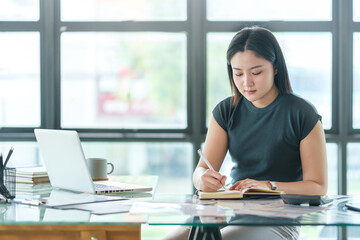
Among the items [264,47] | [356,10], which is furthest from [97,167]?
[356,10]

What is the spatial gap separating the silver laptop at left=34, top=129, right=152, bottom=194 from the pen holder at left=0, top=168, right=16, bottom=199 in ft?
0.67

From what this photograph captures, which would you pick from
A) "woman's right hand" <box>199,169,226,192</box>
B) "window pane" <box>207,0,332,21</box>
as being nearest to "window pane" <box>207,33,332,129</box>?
"window pane" <box>207,0,332,21</box>

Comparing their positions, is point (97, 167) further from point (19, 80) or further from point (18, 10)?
point (18, 10)

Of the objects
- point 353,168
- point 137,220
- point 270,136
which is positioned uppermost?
point 270,136

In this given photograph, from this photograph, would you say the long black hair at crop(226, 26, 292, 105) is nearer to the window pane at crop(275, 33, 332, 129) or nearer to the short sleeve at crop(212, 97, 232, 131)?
the short sleeve at crop(212, 97, 232, 131)

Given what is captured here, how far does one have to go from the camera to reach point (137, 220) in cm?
146

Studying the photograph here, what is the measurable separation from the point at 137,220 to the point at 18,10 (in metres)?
2.74

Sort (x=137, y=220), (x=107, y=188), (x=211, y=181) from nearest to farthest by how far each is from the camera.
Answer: (x=137, y=220) < (x=211, y=181) < (x=107, y=188)

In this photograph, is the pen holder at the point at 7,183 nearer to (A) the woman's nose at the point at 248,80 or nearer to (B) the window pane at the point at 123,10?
(A) the woman's nose at the point at 248,80

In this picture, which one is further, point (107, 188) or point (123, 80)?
point (123, 80)

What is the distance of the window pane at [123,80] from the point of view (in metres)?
3.77

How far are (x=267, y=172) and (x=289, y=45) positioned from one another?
1.76 metres

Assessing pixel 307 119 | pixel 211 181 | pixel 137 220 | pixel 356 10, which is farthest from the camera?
pixel 356 10

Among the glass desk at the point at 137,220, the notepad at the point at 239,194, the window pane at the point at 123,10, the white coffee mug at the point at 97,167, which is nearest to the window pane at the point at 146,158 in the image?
the window pane at the point at 123,10
